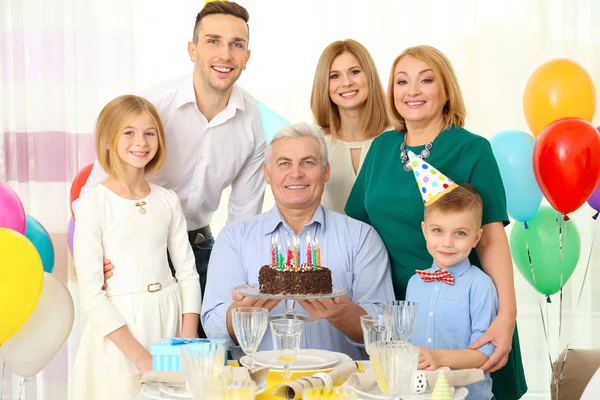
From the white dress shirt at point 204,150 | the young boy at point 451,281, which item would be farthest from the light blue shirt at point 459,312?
the white dress shirt at point 204,150

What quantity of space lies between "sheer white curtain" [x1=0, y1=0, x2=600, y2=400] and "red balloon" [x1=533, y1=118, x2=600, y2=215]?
1.60 m

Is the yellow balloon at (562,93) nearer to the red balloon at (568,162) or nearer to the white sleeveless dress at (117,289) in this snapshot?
the red balloon at (568,162)

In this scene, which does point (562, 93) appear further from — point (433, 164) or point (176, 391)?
point (176, 391)

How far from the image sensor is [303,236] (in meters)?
2.81

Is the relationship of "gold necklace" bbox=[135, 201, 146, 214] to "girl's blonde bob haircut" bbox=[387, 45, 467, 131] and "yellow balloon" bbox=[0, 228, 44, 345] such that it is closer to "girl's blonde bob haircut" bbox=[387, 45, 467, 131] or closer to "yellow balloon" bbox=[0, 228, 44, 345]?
"yellow balloon" bbox=[0, 228, 44, 345]

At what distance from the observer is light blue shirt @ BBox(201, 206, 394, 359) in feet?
8.80

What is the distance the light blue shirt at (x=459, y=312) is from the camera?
2.31 meters

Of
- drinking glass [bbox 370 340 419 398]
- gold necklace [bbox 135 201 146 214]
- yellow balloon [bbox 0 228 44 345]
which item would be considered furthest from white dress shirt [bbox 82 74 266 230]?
drinking glass [bbox 370 340 419 398]

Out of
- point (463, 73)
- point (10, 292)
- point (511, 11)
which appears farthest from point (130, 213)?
point (511, 11)

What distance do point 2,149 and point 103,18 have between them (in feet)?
3.27

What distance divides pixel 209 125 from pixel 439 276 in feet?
4.31

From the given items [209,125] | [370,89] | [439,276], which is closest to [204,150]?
[209,125]

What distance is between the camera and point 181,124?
10.5 feet

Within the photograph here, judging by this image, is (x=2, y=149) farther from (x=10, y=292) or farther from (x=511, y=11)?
(x=511, y=11)
